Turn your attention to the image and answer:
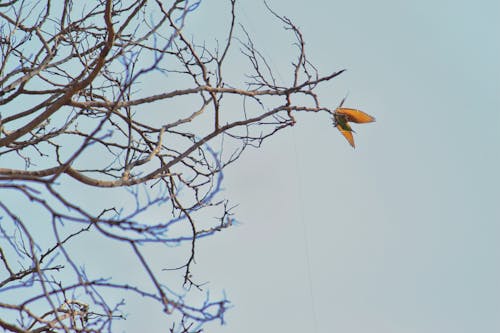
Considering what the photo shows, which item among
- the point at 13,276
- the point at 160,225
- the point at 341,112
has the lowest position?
the point at 160,225

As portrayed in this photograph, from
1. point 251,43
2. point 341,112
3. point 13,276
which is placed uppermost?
point 251,43

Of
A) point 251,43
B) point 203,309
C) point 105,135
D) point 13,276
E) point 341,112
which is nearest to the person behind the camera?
point 105,135

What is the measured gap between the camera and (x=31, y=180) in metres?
2.52

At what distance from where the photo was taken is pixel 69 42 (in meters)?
4.63

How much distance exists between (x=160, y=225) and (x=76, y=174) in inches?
23.1

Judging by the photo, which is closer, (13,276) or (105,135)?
(105,135)

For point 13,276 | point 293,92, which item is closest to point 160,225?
point 293,92

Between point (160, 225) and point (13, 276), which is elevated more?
point (13, 276)

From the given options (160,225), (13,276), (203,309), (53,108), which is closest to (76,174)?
(53,108)

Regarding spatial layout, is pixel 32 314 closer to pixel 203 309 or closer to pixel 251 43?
pixel 203 309

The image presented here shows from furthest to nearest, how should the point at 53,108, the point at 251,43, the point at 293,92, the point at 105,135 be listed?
the point at 251,43 → the point at 293,92 → the point at 53,108 → the point at 105,135

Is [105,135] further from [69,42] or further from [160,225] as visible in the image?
[69,42]

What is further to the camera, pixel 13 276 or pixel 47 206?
pixel 13 276

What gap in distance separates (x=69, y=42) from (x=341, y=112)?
6.67 ft
